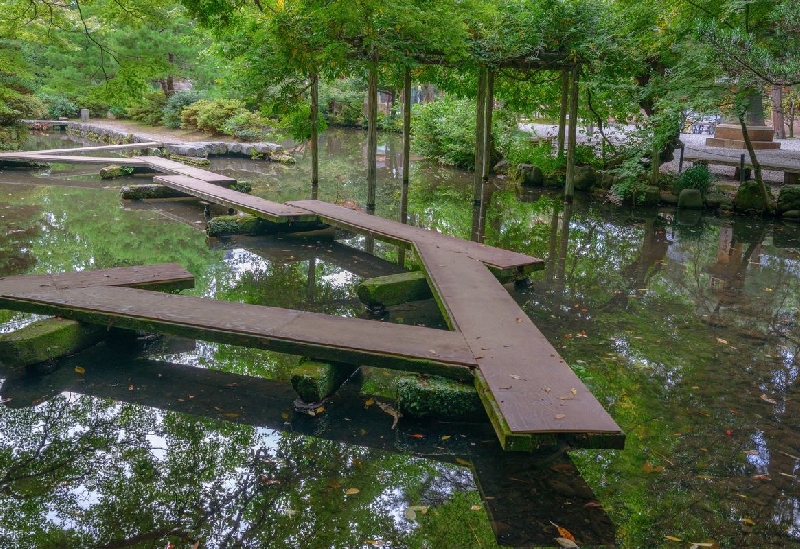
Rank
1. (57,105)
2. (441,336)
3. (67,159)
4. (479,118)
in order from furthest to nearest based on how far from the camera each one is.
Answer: (57,105)
(67,159)
(479,118)
(441,336)

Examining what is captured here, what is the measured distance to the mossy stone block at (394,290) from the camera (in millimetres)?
6652

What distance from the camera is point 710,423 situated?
4.64 meters

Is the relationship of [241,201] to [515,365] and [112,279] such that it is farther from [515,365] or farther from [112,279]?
[515,365]

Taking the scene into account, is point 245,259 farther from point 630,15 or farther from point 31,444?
point 630,15

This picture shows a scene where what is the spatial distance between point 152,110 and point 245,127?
6.23 meters

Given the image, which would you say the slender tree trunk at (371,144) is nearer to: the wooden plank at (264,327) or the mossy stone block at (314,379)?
the wooden plank at (264,327)

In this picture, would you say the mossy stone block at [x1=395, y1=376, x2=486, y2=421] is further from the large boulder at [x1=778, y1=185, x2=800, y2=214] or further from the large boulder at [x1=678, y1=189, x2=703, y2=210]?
the large boulder at [x1=678, y1=189, x2=703, y2=210]

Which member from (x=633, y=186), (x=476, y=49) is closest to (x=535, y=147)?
(x=633, y=186)

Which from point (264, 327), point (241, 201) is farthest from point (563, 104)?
point (264, 327)

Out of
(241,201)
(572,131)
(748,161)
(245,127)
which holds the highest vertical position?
(572,131)

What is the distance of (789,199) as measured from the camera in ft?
40.0

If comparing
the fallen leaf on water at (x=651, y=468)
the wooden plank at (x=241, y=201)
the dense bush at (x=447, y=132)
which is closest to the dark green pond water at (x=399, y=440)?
the fallen leaf on water at (x=651, y=468)

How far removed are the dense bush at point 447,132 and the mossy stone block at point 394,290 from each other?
41.0 ft

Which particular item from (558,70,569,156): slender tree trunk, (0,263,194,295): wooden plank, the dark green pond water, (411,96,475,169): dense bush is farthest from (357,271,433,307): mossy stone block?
(411,96,475,169): dense bush
